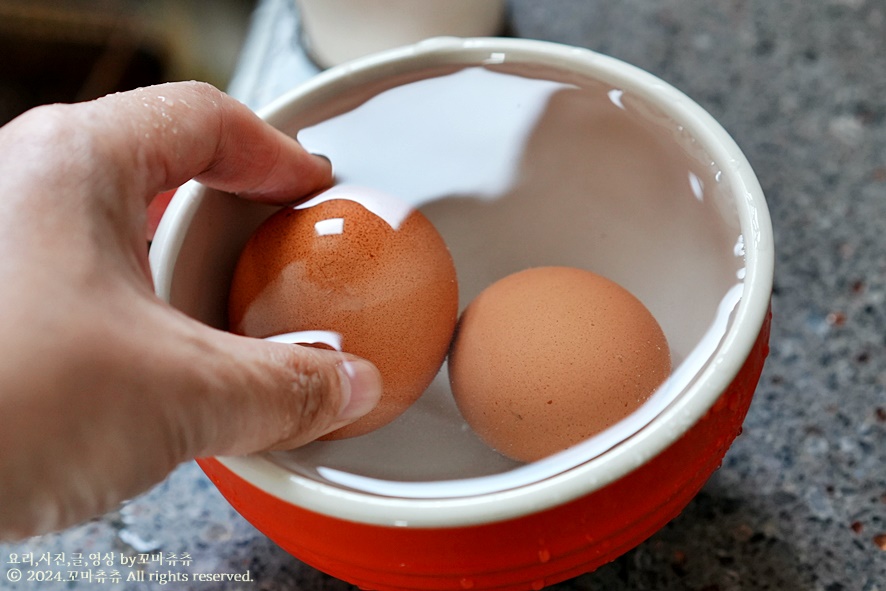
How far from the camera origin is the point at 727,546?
24.2 inches

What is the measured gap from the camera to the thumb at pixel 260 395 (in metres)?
0.38

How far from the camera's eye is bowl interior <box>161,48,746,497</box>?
50 centimetres

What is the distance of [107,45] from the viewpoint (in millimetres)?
1146

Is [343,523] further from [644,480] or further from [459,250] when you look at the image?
[459,250]

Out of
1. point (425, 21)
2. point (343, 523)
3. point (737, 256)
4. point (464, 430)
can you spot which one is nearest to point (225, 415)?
point (343, 523)

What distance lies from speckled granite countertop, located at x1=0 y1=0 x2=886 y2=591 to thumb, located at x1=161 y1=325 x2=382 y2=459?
22 centimetres

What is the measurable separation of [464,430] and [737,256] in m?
0.21

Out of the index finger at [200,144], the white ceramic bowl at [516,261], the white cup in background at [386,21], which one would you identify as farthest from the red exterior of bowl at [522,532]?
the white cup in background at [386,21]

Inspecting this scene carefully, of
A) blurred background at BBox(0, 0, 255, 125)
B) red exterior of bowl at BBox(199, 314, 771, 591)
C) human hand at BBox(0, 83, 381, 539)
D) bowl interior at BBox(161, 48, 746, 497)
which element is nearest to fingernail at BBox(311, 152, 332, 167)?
bowl interior at BBox(161, 48, 746, 497)

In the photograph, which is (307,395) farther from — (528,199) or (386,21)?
(386,21)

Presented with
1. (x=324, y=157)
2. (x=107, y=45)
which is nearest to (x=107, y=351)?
(x=324, y=157)

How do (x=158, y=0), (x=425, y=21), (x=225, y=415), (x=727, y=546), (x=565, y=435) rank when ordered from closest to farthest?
1. (x=225, y=415)
2. (x=565, y=435)
3. (x=727, y=546)
4. (x=425, y=21)
5. (x=158, y=0)

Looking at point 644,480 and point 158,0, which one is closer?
point 644,480

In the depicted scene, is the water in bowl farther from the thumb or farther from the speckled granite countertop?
the speckled granite countertop
